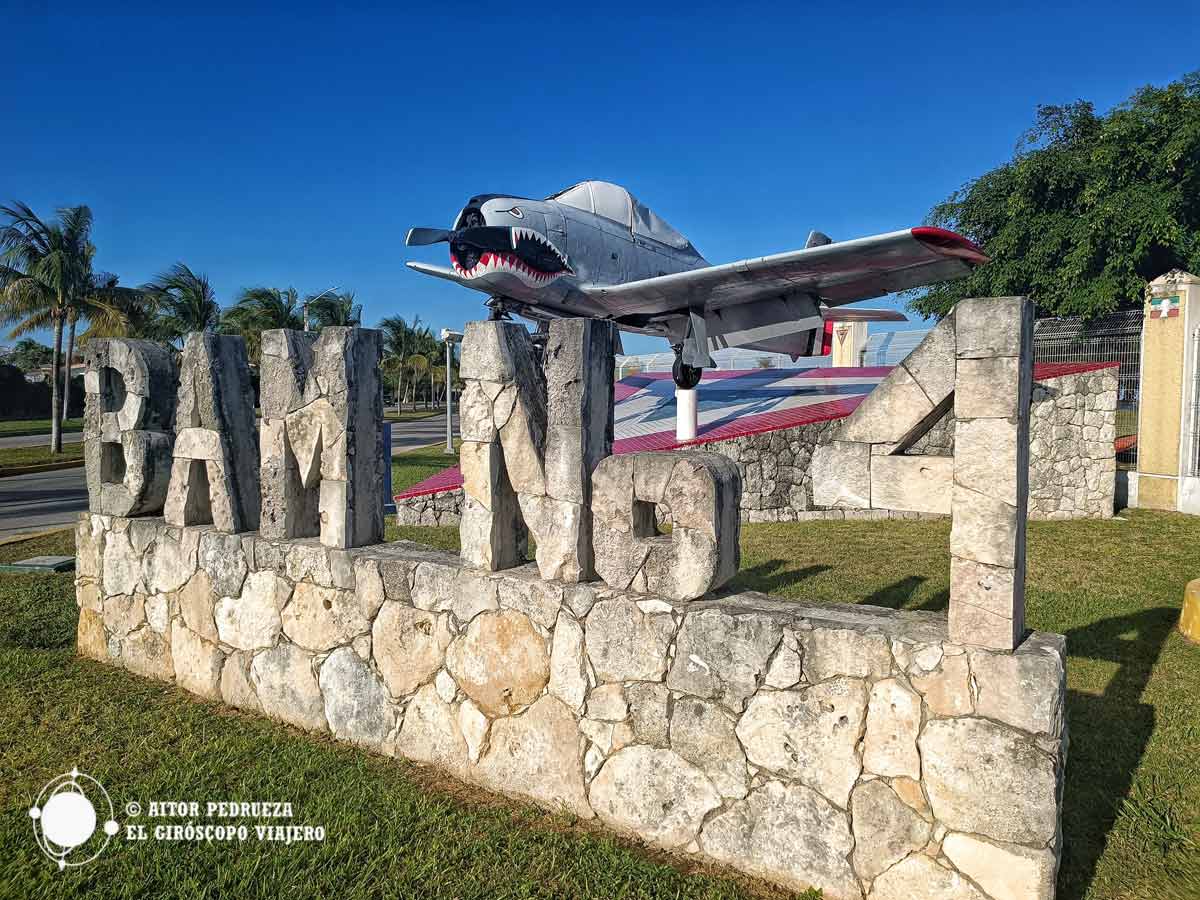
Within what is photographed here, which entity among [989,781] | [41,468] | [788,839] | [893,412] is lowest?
[788,839]

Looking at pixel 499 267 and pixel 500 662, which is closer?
pixel 500 662

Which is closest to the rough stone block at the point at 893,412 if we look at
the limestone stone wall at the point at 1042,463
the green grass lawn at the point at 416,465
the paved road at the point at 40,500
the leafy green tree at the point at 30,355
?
the limestone stone wall at the point at 1042,463

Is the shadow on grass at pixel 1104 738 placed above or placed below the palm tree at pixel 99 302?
below

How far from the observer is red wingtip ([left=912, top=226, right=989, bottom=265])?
7105 millimetres

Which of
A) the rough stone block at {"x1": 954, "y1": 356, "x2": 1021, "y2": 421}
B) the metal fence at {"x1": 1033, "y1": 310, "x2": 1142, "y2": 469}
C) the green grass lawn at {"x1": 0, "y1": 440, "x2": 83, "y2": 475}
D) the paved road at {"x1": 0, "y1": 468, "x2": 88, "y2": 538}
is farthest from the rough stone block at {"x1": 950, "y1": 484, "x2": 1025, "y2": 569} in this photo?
the green grass lawn at {"x1": 0, "y1": 440, "x2": 83, "y2": 475}

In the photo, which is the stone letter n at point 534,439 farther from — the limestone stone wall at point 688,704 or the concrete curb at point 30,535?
the concrete curb at point 30,535

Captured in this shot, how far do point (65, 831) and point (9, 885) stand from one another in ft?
1.20

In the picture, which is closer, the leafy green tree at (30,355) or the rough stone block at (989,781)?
the rough stone block at (989,781)

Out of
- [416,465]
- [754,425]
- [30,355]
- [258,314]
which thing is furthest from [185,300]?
[30,355]

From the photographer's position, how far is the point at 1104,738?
157 inches

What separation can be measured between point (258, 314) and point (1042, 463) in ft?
81.7

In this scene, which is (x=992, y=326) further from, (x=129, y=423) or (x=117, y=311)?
(x=117, y=311)

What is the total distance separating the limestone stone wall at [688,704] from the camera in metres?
2.52

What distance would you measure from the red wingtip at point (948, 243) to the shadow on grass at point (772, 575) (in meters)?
3.29
